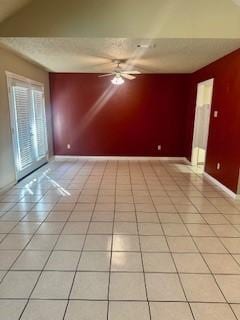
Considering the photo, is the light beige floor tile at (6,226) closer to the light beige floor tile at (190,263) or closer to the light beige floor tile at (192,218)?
the light beige floor tile at (190,263)

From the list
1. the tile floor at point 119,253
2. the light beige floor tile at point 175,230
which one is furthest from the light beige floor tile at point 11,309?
the light beige floor tile at point 175,230

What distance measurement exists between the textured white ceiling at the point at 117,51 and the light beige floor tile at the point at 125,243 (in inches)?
108

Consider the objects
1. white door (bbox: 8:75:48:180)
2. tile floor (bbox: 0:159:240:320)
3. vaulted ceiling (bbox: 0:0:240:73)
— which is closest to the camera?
tile floor (bbox: 0:159:240:320)

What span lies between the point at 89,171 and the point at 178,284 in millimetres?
3946

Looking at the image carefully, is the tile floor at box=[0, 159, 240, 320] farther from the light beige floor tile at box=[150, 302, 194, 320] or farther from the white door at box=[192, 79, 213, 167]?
the white door at box=[192, 79, 213, 167]

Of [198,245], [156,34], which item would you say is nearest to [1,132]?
[156,34]

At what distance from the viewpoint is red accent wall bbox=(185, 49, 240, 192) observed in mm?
3953

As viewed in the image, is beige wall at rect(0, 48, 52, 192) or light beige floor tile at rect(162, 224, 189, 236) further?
beige wall at rect(0, 48, 52, 192)

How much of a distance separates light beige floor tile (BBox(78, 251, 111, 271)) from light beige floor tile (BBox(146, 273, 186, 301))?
41 centimetres

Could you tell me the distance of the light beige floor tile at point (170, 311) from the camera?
66.1 inches

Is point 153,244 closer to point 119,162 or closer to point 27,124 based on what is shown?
point 27,124

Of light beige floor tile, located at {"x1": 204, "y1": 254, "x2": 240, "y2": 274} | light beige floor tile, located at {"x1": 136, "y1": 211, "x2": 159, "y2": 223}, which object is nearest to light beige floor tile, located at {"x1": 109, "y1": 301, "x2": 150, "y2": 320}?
light beige floor tile, located at {"x1": 204, "y1": 254, "x2": 240, "y2": 274}

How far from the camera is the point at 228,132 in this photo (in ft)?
13.9

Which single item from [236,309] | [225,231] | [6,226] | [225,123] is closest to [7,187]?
[6,226]
